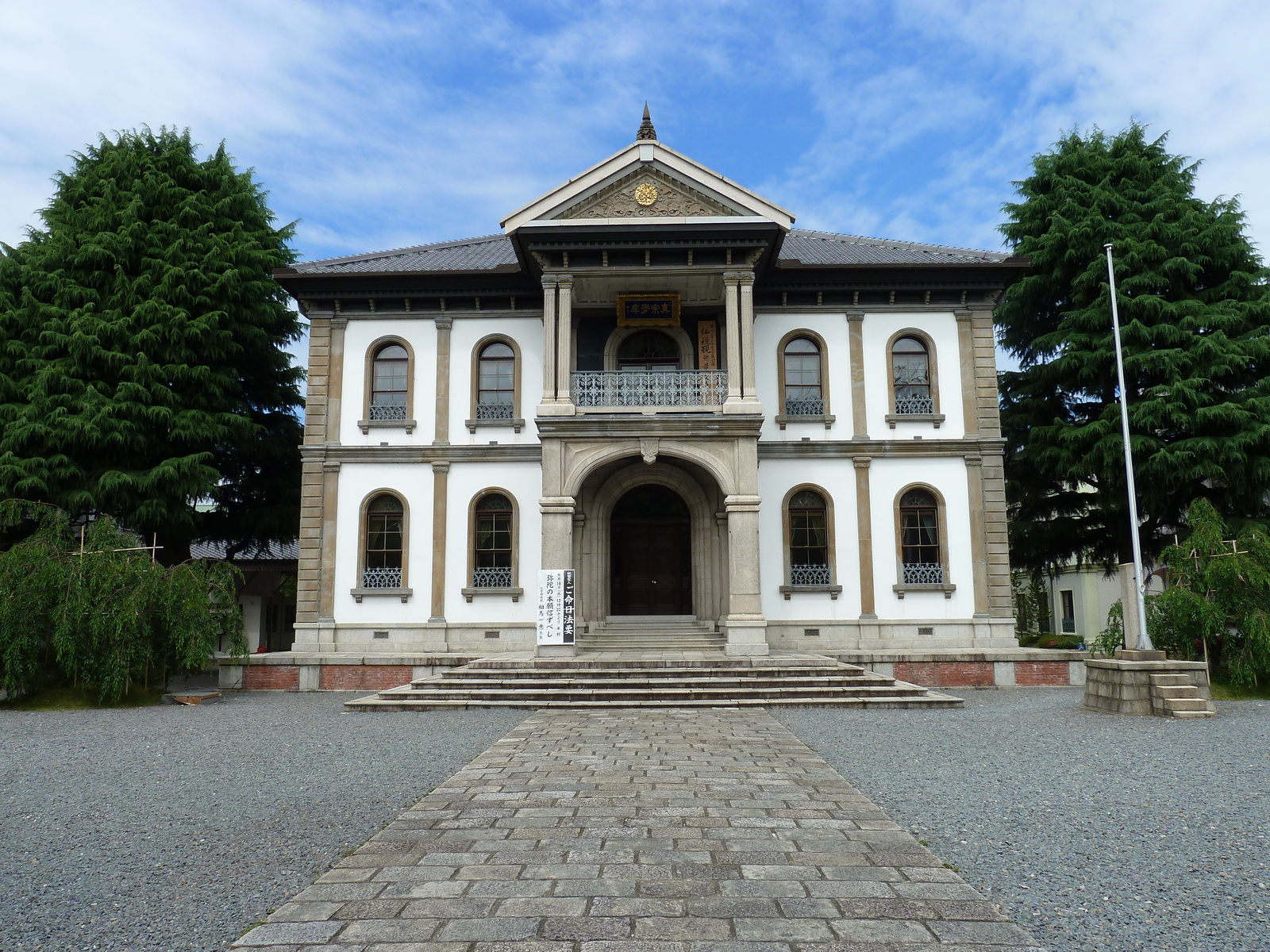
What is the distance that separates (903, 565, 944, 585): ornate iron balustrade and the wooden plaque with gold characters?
733 centimetres

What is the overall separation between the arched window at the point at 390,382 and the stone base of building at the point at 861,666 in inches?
218

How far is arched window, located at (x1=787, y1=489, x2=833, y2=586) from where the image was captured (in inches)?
713

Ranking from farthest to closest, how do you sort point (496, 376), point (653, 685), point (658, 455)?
1. point (496, 376)
2. point (658, 455)
3. point (653, 685)

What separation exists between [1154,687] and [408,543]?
45.6 ft

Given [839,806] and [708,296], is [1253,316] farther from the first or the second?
[839,806]

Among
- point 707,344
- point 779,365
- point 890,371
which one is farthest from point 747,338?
point 890,371

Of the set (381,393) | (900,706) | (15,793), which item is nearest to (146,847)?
(15,793)

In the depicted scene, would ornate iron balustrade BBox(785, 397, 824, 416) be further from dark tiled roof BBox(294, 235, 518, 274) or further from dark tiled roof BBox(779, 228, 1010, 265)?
dark tiled roof BBox(294, 235, 518, 274)

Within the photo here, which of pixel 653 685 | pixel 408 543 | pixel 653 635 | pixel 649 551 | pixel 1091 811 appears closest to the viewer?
pixel 1091 811

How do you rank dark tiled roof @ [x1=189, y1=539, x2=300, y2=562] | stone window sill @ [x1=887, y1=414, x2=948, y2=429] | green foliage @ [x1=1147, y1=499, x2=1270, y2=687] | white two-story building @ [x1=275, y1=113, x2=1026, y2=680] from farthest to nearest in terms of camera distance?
dark tiled roof @ [x1=189, y1=539, x2=300, y2=562] → stone window sill @ [x1=887, y1=414, x2=948, y2=429] → white two-story building @ [x1=275, y1=113, x2=1026, y2=680] → green foliage @ [x1=1147, y1=499, x2=1270, y2=687]

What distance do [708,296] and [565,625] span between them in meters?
7.86

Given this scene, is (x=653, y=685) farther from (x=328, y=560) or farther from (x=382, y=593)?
(x=328, y=560)

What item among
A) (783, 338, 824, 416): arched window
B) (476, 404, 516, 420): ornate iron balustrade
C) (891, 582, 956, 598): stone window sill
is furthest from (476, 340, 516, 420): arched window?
(891, 582, 956, 598): stone window sill

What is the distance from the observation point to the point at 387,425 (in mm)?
18734
